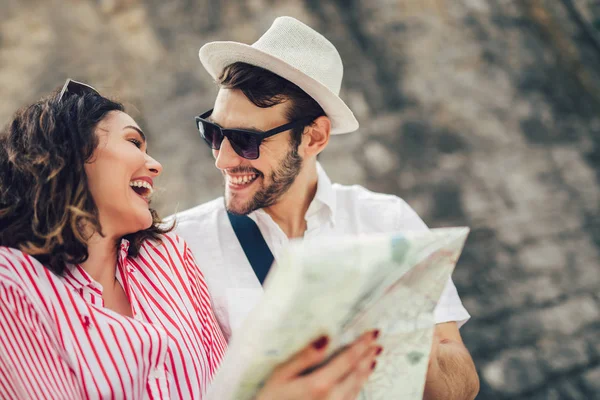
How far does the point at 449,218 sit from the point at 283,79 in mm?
2460

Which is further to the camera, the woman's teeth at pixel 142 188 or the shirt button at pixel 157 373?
the woman's teeth at pixel 142 188

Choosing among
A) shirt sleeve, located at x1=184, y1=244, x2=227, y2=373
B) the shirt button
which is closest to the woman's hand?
the shirt button

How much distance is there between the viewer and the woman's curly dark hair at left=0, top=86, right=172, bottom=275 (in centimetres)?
157

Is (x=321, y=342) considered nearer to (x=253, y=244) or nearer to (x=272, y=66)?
(x=253, y=244)

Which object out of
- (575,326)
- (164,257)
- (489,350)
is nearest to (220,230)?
(164,257)

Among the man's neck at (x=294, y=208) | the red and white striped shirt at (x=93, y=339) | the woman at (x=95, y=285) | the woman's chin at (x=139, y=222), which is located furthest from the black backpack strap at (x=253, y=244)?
the woman's chin at (x=139, y=222)

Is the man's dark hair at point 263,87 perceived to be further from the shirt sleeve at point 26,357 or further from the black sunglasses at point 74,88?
the shirt sleeve at point 26,357

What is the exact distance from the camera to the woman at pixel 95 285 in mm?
1400

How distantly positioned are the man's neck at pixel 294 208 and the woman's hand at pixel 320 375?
1.16 metres

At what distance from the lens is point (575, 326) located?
12.5 feet

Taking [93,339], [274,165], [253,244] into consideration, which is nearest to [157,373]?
[93,339]

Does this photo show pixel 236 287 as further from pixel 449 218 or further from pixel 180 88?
pixel 180 88

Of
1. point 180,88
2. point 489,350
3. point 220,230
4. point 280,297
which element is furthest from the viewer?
point 180,88

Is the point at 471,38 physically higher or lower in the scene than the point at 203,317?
lower
